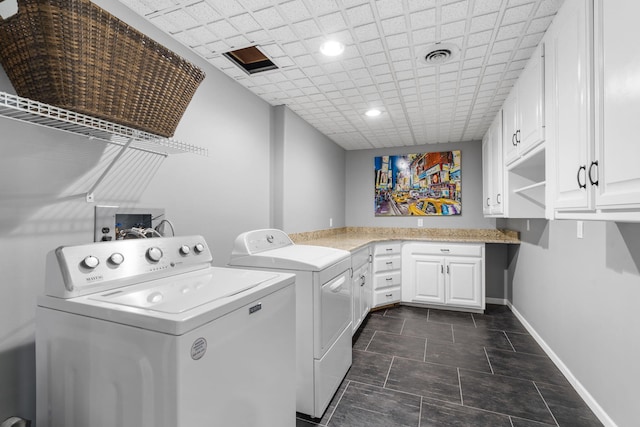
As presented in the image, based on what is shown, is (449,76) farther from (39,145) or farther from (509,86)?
(39,145)

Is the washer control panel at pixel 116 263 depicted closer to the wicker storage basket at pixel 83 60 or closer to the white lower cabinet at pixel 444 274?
the wicker storage basket at pixel 83 60

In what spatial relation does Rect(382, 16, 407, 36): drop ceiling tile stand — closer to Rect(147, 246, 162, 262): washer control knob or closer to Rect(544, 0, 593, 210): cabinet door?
Rect(544, 0, 593, 210): cabinet door

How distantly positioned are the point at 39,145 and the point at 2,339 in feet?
2.34

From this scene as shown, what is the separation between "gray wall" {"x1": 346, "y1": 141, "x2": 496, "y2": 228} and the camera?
4004 mm

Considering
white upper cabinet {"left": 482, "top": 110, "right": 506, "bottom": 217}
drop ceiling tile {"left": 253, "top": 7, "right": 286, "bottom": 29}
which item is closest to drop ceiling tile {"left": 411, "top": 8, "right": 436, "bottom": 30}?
drop ceiling tile {"left": 253, "top": 7, "right": 286, "bottom": 29}

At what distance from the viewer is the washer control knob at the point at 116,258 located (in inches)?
42.0

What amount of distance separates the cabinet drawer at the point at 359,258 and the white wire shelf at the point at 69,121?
171 centimetres

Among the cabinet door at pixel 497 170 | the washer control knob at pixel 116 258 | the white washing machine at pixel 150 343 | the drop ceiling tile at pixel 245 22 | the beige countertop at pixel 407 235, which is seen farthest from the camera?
the beige countertop at pixel 407 235

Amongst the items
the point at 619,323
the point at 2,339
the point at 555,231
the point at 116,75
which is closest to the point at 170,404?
the point at 2,339

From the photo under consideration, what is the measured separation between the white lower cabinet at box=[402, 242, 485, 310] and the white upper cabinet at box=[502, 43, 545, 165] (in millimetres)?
1298

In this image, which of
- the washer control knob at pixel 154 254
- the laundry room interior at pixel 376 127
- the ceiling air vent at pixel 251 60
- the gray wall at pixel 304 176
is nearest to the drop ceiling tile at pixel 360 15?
the laundry room interior at pixel 376 127

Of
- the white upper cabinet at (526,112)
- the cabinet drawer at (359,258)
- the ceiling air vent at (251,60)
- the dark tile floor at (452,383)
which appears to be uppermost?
the ceiling air vent at (251,60)

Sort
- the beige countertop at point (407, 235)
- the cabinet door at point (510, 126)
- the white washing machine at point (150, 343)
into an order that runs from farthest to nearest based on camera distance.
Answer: the beige countertop at point (407, 235) < the cabinet door at point (510, 126) < the white washing machine at point (150, 343)

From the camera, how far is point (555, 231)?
7.67 ft
